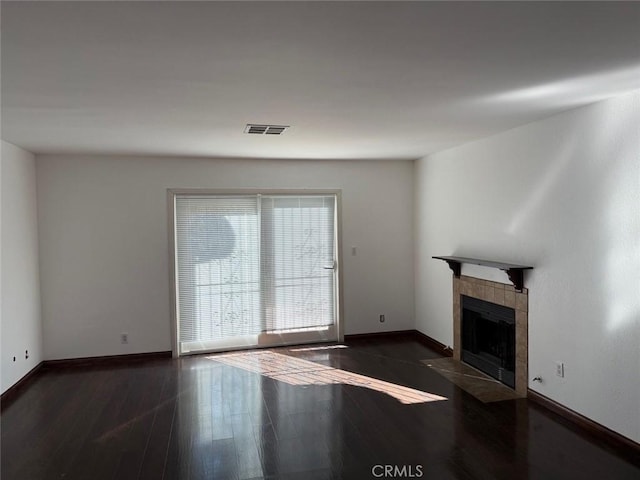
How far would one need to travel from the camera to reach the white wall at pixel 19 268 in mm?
3908

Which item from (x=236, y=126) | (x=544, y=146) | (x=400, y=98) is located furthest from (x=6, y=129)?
(x=544, y=146)

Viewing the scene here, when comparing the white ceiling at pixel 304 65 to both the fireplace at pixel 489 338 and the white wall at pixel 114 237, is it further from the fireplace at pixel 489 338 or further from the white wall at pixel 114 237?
the fireplace at pixel 489 338

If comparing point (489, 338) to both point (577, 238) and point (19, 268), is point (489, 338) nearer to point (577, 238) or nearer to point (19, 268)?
point (577, 238)

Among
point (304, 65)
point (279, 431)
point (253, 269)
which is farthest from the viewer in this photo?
point (253, 269)

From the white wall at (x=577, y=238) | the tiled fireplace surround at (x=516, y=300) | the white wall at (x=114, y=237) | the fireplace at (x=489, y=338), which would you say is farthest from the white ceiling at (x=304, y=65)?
the fireplace at (x=489, y=338)

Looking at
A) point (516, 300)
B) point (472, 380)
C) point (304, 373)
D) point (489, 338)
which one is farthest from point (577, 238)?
point (304, 373)

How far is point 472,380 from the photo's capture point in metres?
4.12

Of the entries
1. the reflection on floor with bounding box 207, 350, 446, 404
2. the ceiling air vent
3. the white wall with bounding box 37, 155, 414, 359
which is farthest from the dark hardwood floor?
the ceiling air vent

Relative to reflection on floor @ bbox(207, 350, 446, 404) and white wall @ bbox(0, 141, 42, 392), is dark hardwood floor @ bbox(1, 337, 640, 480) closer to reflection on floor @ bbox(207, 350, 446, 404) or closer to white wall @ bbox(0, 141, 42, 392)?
reflection on floor @ bbox(207, 350, 446, 404)

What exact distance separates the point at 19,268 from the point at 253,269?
2419 millimetres

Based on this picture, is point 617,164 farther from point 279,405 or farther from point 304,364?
point 304,364

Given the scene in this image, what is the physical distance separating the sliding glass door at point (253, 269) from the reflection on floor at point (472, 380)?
5.04ft

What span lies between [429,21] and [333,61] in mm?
555

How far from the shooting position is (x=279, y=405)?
3.61 m
